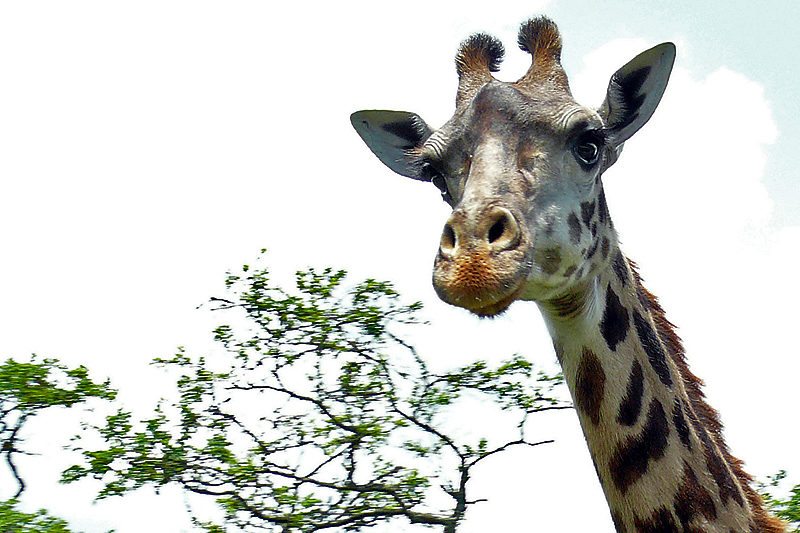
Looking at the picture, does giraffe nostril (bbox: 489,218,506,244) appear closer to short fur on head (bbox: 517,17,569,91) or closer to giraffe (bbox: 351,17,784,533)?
giraffe (bbox: 351,17,784,533)

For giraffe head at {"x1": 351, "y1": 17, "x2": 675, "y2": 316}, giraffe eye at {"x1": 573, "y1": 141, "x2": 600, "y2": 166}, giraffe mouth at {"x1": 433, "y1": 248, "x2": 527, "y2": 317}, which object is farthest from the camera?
giraffe eye at {"x1": 573, "y1": 141, "x2": 600, "y2": 166}

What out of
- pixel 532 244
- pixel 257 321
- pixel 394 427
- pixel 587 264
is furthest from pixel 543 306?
pixel 257 321

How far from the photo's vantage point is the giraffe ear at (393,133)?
15.8 feet

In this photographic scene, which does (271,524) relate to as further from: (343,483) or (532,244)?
(532,244)

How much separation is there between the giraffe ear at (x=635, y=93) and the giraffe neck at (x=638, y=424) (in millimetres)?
702

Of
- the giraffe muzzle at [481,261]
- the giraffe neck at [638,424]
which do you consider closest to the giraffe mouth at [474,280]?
the giraffe muzzle at [481,261]

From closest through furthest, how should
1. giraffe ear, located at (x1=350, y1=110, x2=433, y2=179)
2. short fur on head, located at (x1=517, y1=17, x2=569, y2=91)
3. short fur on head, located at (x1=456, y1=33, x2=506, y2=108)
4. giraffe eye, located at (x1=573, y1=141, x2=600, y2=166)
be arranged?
giraffe eye, located at (x1=573, y1=141, x2=600, y2=166) → short fur on head, located at (x1=517, y1=17, x2=569, y2=91) → short fur on head, located at (x1=456, y1=33, x2=506, y2=108) → giraffe ear, located at (x1=350, y1=110, x2=433, y2=179)

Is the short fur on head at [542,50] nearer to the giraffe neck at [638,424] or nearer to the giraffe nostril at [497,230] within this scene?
the giraffe neck at [638,424]

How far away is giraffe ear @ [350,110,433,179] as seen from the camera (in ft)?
15.8

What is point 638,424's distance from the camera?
12.5 feet

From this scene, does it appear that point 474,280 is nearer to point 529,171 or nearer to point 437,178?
point 529,171

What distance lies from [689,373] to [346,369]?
344 centimetres

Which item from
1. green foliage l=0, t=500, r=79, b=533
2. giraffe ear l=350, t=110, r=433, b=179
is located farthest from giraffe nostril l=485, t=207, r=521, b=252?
green foliage l=0, t=500, r=79, b=533

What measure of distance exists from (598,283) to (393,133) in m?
1.62
